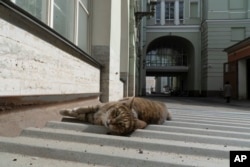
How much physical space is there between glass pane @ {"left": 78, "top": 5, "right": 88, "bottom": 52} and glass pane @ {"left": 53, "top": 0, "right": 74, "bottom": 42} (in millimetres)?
574

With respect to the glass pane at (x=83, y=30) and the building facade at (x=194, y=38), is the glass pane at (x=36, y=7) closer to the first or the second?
the glass pane at (x=83, y=30)

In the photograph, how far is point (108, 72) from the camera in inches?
307

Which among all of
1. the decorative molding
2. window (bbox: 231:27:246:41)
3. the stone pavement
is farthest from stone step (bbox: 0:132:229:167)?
the decorative molding

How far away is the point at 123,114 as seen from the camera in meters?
3.27

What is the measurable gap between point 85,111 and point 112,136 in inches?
34.8

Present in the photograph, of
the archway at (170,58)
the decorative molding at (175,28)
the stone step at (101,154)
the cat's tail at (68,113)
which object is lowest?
the stone step at (101,154)

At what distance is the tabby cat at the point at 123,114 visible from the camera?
3.24m

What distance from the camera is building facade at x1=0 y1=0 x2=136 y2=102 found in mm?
3037

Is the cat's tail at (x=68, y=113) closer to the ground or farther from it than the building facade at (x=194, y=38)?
closer to the ground

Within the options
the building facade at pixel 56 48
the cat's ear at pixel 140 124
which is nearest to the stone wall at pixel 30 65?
the building facade at pixel 56 48

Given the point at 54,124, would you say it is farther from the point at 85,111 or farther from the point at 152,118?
the point at 152,118

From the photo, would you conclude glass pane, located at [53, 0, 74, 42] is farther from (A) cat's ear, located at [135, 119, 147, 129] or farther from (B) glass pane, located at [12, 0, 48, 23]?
(A) cat's ear, located at [135, 119, 147, 129]

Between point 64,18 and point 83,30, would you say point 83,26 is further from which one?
point 64,18

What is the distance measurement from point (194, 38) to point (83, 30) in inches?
1369
